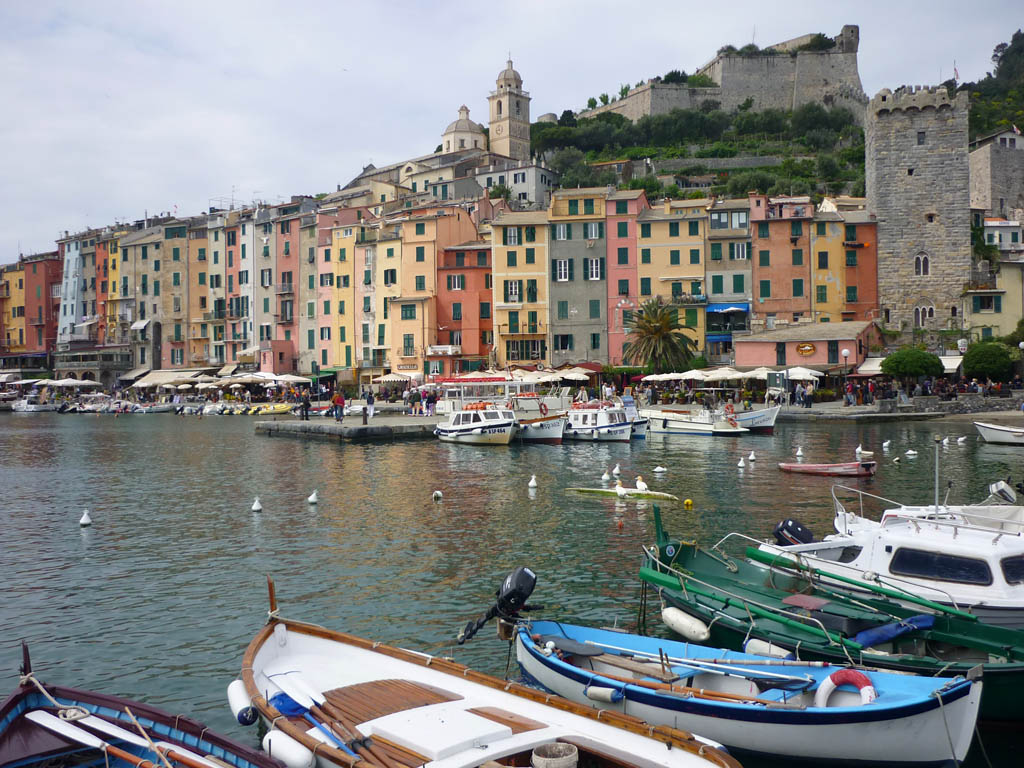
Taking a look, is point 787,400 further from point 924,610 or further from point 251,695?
point 251,695

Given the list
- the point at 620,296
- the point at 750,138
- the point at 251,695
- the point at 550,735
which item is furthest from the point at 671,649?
the point at 750,138

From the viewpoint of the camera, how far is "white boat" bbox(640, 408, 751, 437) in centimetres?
4303

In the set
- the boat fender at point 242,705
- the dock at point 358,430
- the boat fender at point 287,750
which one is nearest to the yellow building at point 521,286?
the dock at point 358,430

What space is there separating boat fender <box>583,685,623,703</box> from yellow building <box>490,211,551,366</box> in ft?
194

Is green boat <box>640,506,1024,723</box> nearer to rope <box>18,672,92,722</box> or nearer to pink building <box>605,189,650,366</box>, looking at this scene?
rope <box>18,672,92,722</box>

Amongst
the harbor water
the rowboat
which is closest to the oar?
the rowboat

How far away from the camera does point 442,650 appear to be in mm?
12375

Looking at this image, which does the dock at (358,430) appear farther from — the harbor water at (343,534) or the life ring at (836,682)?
the life ring at (836,682)

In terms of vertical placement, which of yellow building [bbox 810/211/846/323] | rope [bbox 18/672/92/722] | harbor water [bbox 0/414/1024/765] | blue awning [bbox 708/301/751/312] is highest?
yellow building [bbox 810/211/846/323]

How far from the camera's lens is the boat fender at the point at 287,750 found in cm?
791

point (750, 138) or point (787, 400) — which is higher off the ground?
point (750, 138)

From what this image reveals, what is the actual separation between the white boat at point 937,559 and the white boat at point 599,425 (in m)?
28.0

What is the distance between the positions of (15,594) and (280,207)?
78.8 m

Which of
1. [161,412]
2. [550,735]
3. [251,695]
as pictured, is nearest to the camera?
[550,735]
